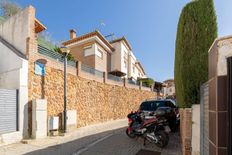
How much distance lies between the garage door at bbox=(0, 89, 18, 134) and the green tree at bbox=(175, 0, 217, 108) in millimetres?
6673

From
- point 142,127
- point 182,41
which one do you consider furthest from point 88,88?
point 182,41

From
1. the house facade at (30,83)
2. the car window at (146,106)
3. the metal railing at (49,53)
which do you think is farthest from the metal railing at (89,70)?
the car window at (146,106)

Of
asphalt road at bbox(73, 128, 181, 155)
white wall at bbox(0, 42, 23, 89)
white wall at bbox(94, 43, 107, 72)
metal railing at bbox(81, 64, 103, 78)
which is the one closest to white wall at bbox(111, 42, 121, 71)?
white wall at bbox(94, 43, 107, 72)

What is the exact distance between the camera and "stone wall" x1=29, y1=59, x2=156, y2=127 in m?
9.63

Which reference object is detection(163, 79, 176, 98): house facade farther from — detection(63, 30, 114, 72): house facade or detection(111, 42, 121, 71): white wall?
detection(63, 30, 114, 72): house facade

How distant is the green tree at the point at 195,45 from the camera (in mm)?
4766

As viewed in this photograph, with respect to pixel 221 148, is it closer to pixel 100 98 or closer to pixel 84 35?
pixel 100 98

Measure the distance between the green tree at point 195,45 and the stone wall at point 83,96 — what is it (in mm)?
6855

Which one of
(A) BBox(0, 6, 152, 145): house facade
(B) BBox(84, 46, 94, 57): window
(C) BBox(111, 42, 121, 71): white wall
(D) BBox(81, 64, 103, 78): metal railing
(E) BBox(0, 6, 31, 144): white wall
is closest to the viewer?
(A) BBox(0, 6, 152, 145): house facade

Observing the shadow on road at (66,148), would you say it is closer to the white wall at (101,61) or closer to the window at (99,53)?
the white wall at (101,61)

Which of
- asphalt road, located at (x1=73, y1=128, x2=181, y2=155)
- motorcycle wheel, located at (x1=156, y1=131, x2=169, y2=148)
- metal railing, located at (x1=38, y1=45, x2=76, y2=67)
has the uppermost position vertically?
metal railing, located at (x1=38, y1=45, x2=76, y2=67)

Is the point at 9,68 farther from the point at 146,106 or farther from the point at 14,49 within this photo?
the point at 146,106

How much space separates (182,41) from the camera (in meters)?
5.22

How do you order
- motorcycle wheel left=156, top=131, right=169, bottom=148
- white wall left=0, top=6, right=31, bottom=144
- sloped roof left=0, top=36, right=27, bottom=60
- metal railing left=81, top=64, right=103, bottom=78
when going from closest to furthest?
motorcycle wheel left=156, top=131, right=169, bottom=148 < white wall left=0, top=6, right=31, bottom=144 < sloped roof left=0, top=36, right=27, bottom=60 < metal railing left=81, top=64, right=103, bottom=78
